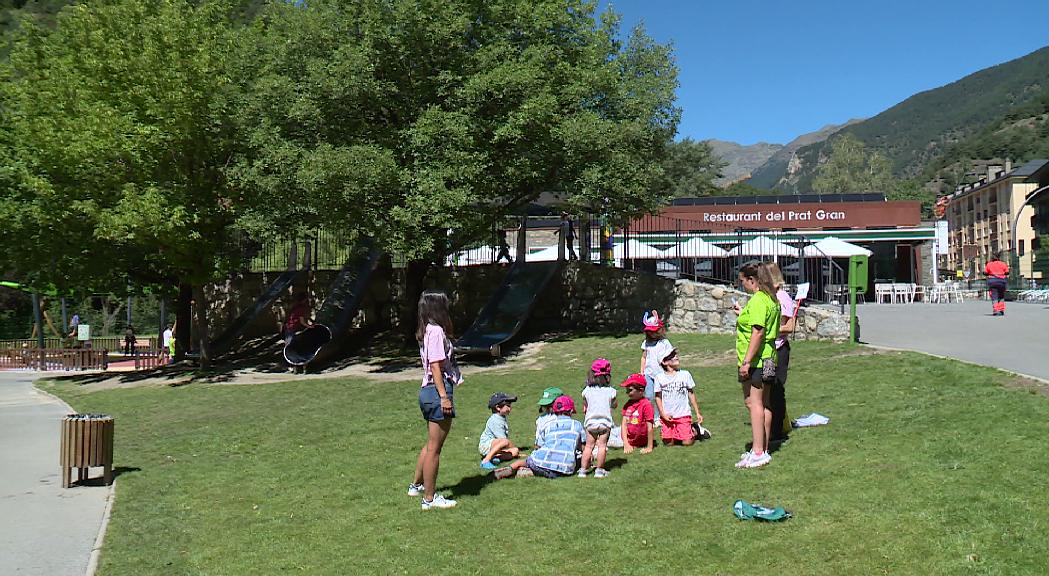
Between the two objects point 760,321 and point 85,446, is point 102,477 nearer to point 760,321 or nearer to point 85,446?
point 85,446

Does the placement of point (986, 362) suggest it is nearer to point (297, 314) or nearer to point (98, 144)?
point (297, 314)

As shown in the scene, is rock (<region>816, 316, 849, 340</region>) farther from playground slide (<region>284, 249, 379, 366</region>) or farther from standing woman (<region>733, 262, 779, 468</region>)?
playground slide (<region>284, 249, 379, 366</region>)

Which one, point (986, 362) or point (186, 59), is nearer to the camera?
point (986, 362)

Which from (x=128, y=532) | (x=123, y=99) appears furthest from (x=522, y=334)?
(x=128, y=532)

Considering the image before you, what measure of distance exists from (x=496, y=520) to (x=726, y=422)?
438 cm

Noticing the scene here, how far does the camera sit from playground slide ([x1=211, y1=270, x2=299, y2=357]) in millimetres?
25188

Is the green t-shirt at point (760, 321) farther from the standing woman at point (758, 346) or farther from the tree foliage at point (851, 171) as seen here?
the tree foliage at point (851, 171)

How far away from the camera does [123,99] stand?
832 inches

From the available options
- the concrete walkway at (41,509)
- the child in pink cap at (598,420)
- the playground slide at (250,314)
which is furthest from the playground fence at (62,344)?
the child in pink cap at (598,420)

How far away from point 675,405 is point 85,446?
646 centimetres

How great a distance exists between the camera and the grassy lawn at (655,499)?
5832 mm

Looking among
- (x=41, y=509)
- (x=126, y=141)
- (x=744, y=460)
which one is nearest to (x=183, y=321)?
(x=126, y=141)

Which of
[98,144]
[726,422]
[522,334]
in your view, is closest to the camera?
[726,422]

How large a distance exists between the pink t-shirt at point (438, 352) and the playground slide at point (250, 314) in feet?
62.5
